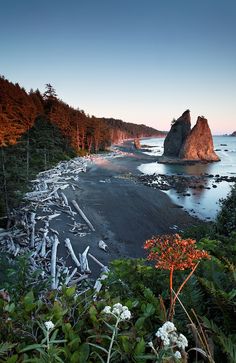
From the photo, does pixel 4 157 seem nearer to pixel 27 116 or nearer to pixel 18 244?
pixel 18 244

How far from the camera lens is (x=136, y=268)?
12.0ft

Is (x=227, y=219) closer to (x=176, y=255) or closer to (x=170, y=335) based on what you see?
(x=176, y=255)

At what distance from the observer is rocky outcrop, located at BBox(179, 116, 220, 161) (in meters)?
74.8

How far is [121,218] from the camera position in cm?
1967

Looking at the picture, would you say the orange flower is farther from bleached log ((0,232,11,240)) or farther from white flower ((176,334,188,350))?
bleached log ((0,232,11,240))

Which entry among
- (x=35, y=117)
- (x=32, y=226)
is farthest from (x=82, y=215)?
(x=35, y=117)

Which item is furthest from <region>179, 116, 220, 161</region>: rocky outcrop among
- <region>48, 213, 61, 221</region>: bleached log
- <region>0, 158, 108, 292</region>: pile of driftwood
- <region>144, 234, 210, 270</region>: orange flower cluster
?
<region>144, 234, 210, 270</region>: orange flower cluster

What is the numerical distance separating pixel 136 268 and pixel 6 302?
198cm

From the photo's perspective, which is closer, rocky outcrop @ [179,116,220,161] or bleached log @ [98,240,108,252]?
bleached log @ [98,240,108,252]

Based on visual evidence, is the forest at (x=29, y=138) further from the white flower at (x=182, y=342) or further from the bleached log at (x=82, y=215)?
the white flower at (x=182, y=342)

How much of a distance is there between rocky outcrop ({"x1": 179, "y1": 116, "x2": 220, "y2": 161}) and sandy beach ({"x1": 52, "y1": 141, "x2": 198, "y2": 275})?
48.1 metres

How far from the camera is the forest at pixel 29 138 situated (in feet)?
48.6

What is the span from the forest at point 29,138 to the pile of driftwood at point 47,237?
168 cm

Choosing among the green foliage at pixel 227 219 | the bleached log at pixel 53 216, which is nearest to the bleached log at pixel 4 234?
the bleached log at pixel 53 216
